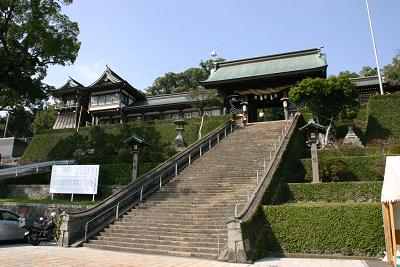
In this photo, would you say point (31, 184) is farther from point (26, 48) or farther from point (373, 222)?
Result: point (373, 222)

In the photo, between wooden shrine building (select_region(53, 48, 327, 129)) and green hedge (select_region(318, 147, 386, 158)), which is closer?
green hedge (select_region(318, 147, 386, 158))

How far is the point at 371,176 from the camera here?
1647cm

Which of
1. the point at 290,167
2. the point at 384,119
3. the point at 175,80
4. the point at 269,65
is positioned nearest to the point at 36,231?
the point at 290,167

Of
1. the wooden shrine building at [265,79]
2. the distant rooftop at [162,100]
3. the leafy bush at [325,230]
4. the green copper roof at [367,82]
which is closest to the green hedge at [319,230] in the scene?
the leafy bush at [325,230]

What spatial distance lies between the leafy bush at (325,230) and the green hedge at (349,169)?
6331mm

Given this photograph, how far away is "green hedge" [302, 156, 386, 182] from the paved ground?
7.57m

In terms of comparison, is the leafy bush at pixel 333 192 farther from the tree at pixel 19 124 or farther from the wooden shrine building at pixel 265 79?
the tree at pixel 19 124

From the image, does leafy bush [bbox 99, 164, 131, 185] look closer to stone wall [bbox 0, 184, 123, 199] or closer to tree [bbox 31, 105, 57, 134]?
stone wall [bbox 0, 184, 123, 199]

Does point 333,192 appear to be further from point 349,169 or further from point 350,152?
point 350,152

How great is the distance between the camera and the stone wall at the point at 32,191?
66.7 feet

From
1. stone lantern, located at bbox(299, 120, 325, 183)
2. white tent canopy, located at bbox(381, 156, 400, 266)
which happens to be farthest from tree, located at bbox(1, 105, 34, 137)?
white tent canopy, located at bbox(381, 156, 400, 266)

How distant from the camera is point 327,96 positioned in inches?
917

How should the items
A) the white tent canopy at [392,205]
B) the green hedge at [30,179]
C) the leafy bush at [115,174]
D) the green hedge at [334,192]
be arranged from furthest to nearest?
1. the green hedge at [30,179]
2. the leafy bush at [115,174]
3. the green hedge at [334,192]
4. the white tent canopy at [392,205]

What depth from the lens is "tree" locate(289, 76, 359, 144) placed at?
22.9 metres
